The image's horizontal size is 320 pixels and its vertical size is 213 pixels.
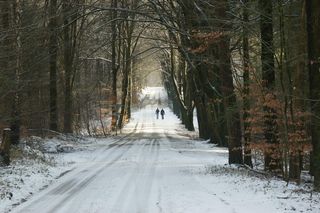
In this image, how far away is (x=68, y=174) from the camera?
16578 mm

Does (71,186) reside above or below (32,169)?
below

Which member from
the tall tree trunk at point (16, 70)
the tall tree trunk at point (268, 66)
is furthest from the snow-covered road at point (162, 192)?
the tall tree trunk at point (16, 70)

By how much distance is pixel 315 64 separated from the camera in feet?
38.9

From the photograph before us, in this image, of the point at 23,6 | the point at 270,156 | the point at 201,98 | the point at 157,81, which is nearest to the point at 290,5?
the point at 270,156

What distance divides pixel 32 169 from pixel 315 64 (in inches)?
373

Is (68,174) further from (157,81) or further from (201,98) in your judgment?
(157,81)

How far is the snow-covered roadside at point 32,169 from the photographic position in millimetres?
12164

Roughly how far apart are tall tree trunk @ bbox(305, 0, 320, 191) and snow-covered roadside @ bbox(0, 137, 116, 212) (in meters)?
6.91

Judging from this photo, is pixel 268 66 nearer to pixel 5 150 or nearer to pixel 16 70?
pixel 5 150

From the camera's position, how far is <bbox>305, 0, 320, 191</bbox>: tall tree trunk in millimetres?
11789

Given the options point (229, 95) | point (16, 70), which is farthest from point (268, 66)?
point (16, 70)

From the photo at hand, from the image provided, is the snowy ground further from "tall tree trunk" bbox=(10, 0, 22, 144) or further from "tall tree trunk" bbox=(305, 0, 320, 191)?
"tall tree trunk" bbox=(10, 0, 22, 144)

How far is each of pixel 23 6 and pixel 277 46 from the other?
10.1 metres

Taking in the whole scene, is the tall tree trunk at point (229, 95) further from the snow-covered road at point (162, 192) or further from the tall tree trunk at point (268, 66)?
the tall tree trunk at point (268, 66)
